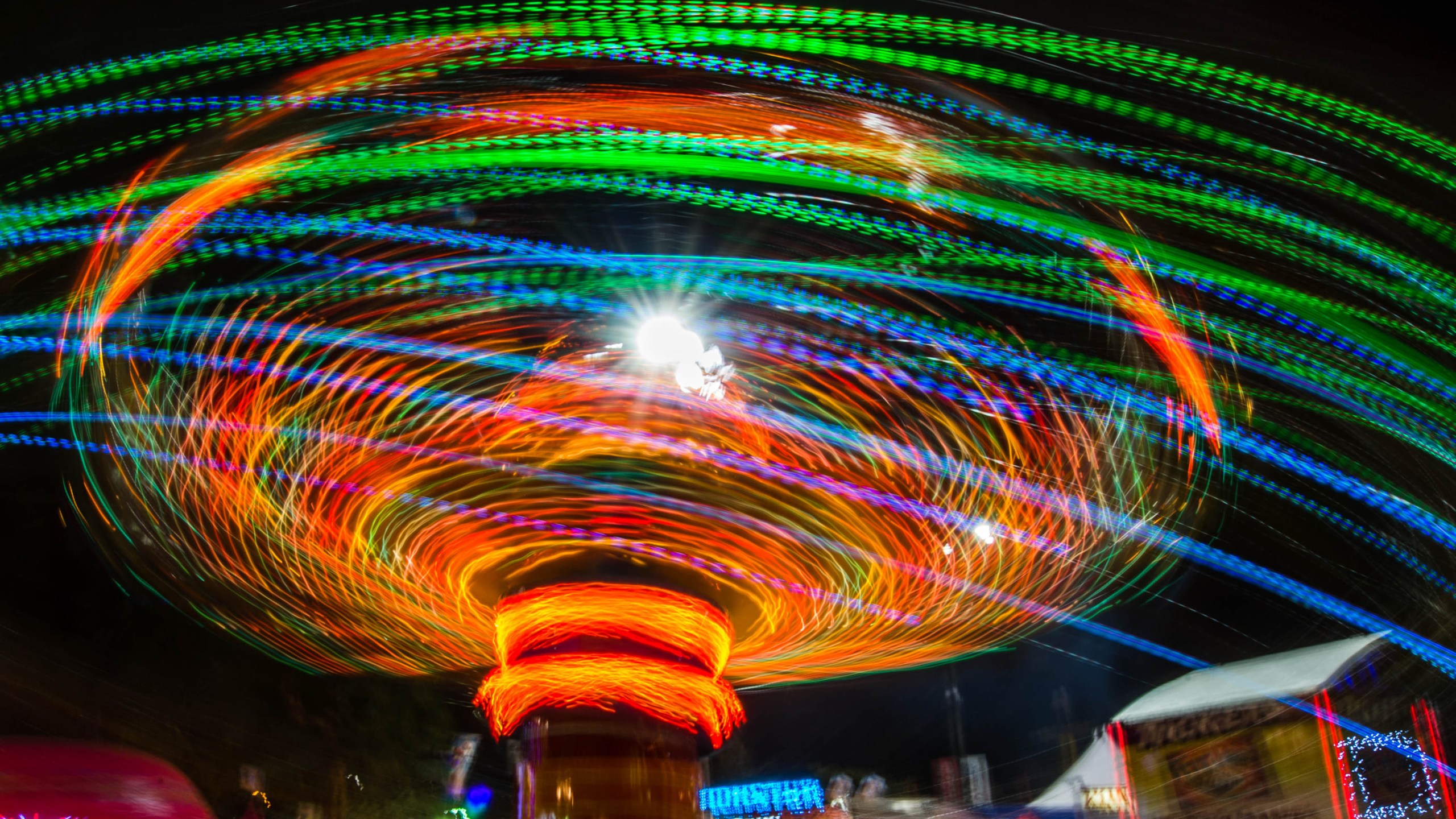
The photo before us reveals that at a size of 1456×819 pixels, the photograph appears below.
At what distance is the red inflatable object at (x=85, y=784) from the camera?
5.85 meters

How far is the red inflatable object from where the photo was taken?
19.2 feet

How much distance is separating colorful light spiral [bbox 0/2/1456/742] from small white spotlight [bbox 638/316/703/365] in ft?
0.40

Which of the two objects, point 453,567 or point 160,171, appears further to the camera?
point 453,567

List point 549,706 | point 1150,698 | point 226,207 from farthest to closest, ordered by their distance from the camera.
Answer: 1. point 1150,698
2. point 226,207
3. point 549,706

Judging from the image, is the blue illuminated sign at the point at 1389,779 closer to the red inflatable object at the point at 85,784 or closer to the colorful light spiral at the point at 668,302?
the colorful light spiral at the point at 668,302

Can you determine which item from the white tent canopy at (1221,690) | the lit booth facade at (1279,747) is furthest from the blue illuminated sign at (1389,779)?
the white tent canopy at (1221,690)

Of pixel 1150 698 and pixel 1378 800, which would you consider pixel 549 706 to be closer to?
pixel 1378 800

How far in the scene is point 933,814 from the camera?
18.4 meters

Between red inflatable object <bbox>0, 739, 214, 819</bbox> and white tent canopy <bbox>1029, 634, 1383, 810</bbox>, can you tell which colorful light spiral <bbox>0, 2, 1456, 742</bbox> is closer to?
red inflatable object <bbox>0, 739, 214, 819</bbox>

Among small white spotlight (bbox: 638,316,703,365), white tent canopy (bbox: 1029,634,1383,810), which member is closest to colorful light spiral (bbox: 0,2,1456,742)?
small white spotlight (bbox: 638,316,703,365)

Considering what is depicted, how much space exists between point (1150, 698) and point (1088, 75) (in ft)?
47.1

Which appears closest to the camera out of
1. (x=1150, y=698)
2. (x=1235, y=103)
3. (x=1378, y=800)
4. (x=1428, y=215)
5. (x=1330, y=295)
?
(x=1235, y=103)

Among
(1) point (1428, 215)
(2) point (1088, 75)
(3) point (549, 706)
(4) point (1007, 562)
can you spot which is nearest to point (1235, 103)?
(2) point (1088, 75)

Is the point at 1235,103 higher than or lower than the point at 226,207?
higher
